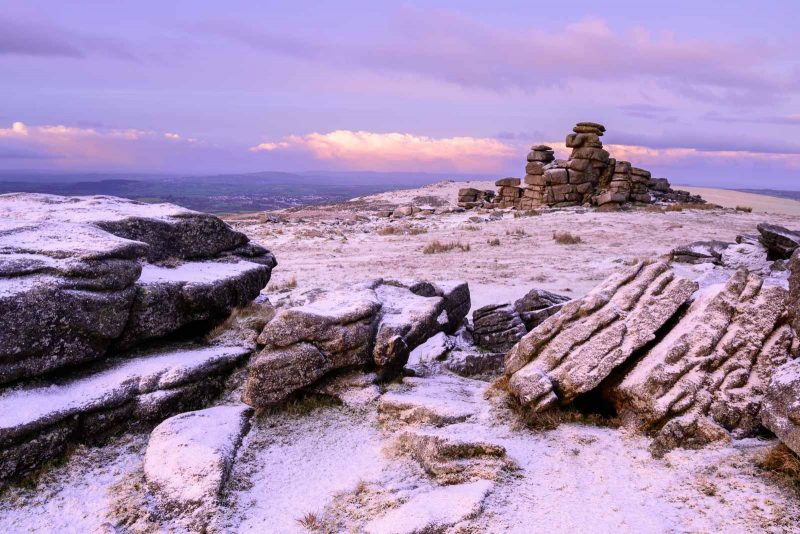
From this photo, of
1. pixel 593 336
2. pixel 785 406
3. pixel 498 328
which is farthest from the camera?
pixel 498 328

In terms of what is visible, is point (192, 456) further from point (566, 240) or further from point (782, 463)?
point (566, 240)

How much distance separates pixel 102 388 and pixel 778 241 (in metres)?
17.4

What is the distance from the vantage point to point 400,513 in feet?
17.3

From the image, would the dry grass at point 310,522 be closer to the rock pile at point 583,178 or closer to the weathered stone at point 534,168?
the rock pile at point 583,178

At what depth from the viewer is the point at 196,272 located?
944 cm

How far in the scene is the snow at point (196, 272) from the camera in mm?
8688

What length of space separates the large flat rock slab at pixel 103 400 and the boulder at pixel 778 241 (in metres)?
15.1

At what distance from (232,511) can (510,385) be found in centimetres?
385

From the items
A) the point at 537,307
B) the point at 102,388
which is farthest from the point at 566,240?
the point at 102,388

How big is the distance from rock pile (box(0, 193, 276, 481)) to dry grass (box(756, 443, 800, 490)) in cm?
711

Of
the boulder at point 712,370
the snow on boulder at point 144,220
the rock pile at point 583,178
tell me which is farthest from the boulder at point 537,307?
the rock pile at point 583,178

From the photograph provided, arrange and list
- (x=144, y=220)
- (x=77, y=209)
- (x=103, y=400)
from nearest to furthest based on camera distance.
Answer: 1. (x=103, y=400)
2. (x=144, y=220)
3. (x=77, y=209)

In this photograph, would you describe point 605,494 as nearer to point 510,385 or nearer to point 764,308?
point 510,385

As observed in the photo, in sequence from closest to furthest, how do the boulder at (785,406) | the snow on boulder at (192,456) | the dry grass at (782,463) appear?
1. the dry grass at (782,463)
2. the boulder at (785,406)
3. the snow on boulder at (192,456)
